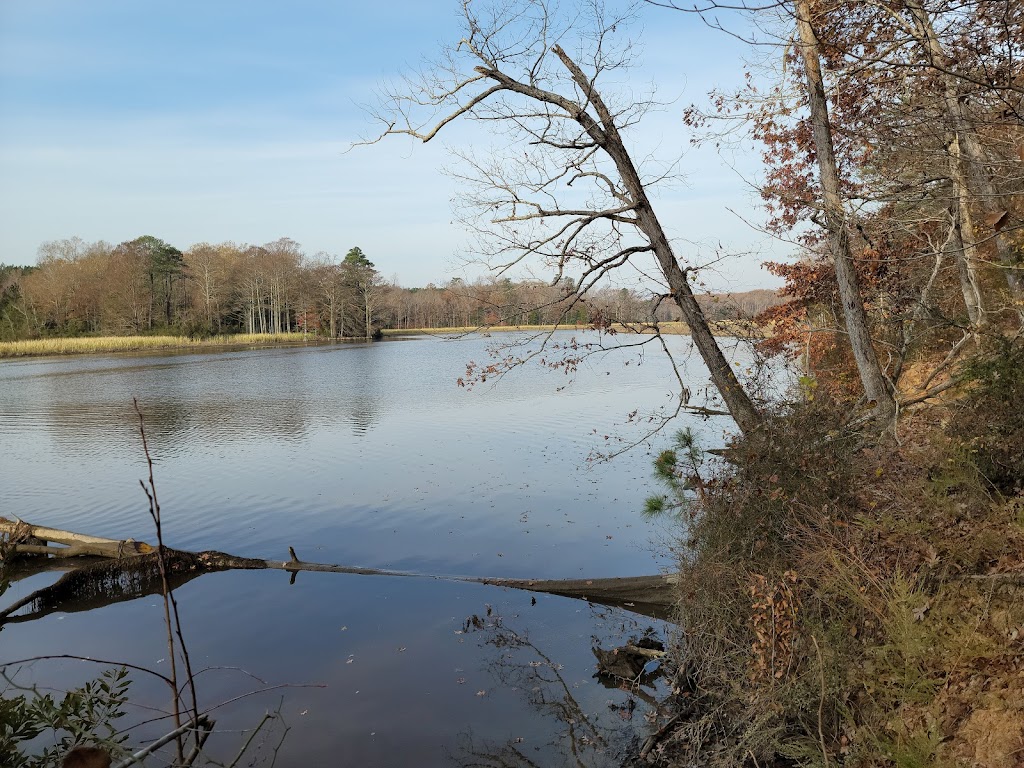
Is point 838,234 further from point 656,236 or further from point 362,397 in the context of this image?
point 362,397

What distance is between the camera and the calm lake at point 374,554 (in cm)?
675

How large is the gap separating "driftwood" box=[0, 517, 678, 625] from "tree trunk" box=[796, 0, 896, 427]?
3.55 metres

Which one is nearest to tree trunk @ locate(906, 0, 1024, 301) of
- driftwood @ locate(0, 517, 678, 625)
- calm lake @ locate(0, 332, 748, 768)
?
calm lake @ locate(0, 332, 748, 768)

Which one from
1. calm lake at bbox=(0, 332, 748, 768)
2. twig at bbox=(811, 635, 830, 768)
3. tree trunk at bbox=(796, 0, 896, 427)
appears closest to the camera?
twig at bbox=(811, 635, 830, 768)

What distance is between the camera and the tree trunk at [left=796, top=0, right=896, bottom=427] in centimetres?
687

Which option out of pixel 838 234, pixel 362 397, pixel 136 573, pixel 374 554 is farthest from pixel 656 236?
pixel 362 397

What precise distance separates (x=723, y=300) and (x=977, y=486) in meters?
3.47

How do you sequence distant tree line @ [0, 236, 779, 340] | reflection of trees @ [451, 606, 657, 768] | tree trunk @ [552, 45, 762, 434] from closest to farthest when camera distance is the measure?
reflection of trees @ [451, 606, 657, 768], tree trunk @ [552, 45, 762, 434], distant tree line @ [0, 236, 779, 340]

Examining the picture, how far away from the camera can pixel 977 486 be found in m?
4.72

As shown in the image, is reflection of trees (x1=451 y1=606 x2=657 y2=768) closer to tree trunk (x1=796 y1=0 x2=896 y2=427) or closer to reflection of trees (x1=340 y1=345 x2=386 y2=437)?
tree trunk (x1=796 y1=0 x2=896 y2=427)

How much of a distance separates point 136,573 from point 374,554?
11.4ft

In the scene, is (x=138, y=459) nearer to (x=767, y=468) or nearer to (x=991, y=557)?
(x=767, y=468)

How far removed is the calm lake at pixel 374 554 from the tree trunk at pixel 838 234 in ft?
5.64

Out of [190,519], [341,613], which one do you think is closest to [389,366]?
[190,519]
